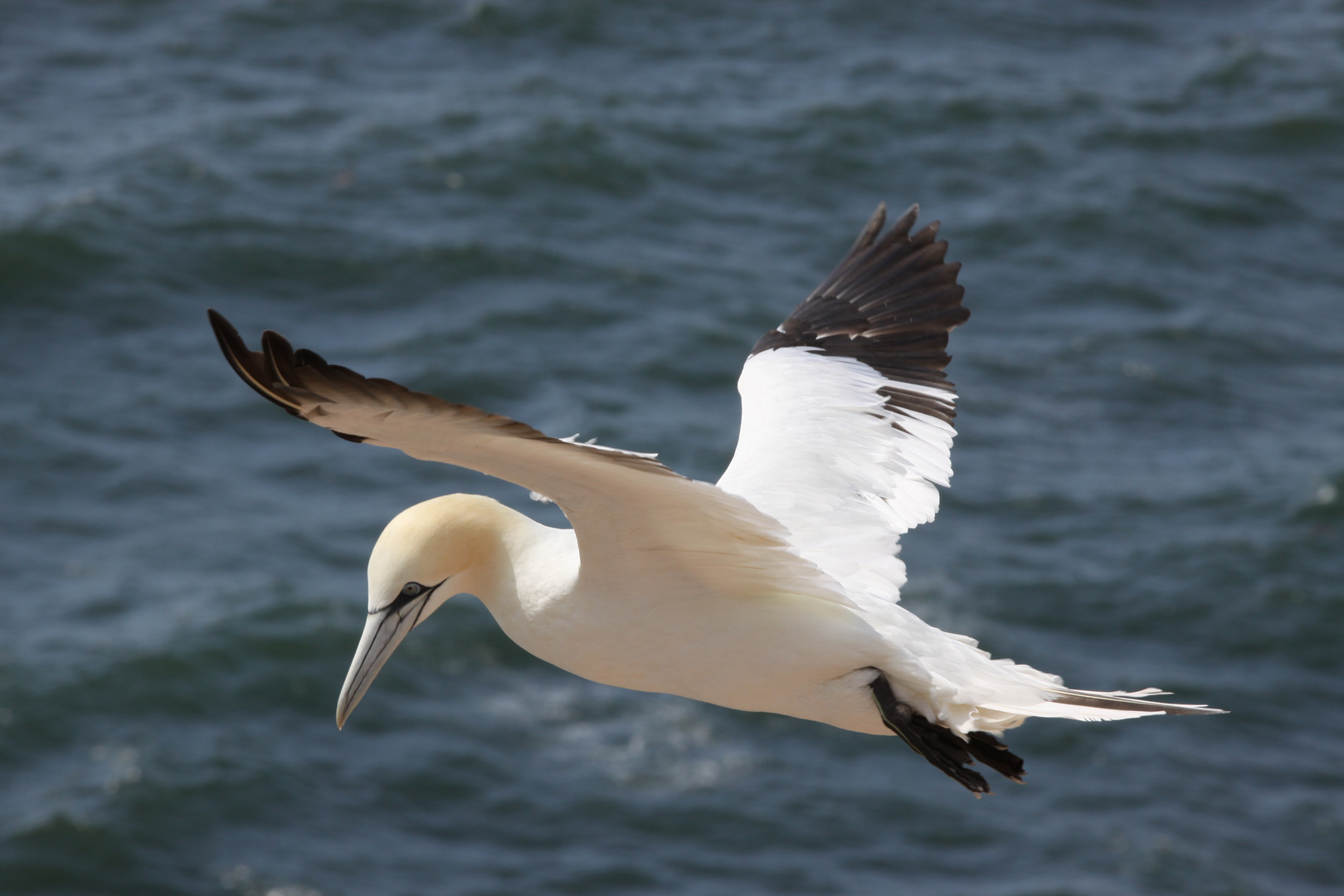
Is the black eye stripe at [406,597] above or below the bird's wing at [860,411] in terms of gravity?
below

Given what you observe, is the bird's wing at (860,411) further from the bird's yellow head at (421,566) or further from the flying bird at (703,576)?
the bird's yellow head at (421,566)

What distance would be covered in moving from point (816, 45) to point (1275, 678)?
15120 millimetres

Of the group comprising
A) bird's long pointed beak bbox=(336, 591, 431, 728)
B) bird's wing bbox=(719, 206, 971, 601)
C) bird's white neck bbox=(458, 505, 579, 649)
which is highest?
bird's wing bbox=(719, 206, 971, 601)

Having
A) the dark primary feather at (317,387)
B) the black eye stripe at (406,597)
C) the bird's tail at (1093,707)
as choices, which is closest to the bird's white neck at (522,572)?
the black eye stripe at (406,597)

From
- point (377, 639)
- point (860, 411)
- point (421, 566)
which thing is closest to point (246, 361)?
point (421, 566)

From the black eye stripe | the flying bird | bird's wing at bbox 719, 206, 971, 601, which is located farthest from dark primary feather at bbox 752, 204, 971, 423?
the black eye stripe

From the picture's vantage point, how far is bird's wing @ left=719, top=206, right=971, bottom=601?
6895 millimetres

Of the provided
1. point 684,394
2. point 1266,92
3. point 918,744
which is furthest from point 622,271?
point 918,744

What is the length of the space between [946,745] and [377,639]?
2.12 metres

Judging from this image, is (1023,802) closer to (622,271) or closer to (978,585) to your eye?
(978,585)

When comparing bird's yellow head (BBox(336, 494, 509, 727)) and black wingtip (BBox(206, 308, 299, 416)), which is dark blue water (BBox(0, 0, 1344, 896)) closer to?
bird's yellow head (BBox(336, 494, 509, 727))

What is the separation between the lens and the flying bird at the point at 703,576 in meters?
4.79

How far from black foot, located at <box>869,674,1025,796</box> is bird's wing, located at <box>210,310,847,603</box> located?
1.50 ft

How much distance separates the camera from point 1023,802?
19.0 meters
